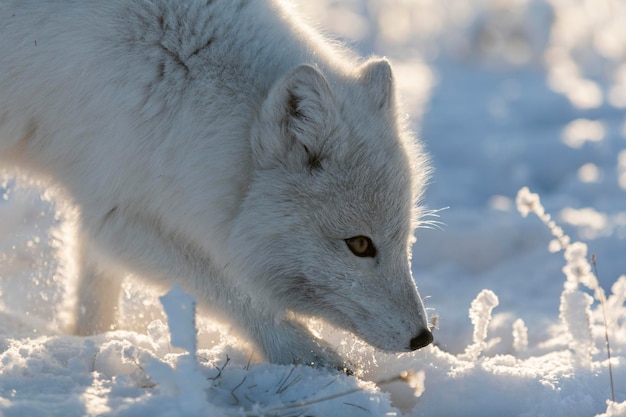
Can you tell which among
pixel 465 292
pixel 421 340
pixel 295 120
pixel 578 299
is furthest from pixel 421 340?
pixel 465 292

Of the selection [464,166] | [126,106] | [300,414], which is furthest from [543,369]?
[464,166]

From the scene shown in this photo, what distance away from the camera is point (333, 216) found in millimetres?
3555

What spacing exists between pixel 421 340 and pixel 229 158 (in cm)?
112

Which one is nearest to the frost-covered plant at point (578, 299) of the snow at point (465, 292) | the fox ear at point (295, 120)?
the snow at point (465, 292)

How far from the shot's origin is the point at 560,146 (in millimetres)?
9625

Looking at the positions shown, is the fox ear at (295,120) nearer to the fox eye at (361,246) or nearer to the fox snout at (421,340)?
the fox eye at (361,246)

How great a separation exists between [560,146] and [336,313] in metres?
6.59

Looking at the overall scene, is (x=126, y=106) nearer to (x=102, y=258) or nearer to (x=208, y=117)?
(x=208, y=117)

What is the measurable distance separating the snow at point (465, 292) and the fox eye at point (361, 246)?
0.52 meters

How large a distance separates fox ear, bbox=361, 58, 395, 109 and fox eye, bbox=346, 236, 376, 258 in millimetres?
610

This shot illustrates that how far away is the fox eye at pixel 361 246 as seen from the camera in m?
Answer: 3.61

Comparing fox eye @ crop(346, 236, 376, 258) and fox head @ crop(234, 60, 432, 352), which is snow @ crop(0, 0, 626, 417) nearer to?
fox head @ crop(234, 60, 432, 352)

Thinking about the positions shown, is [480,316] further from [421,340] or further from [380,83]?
[380,83]

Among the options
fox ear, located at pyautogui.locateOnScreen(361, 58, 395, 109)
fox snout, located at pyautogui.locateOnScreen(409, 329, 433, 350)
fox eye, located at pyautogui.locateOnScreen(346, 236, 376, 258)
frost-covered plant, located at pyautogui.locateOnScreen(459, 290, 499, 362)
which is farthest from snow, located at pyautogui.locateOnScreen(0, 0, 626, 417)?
fox ear, located at pyautogui.locateOnScreen(361, 58, 395, 109)
